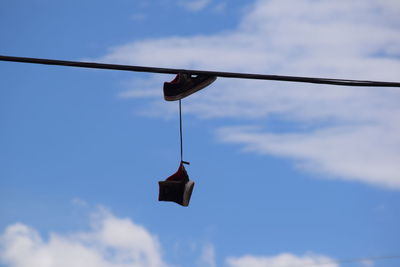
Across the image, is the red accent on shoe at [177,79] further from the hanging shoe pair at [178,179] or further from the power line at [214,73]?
the power line at [214,73]

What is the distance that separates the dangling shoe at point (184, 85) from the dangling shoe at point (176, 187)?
91 centimetres

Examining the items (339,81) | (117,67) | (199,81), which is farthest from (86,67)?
(339,81)

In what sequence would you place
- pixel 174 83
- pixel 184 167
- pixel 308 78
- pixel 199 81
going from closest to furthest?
pixel 308 78 → pixel 199 81 → pixel 174 83 → pixel 184 167

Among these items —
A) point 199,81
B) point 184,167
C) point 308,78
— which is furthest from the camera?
point 184,167

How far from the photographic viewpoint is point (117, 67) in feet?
17.9

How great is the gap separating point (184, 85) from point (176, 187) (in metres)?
1.28

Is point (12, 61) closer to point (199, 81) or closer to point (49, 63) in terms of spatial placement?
point (49, 63)

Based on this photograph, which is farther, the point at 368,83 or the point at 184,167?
the point at 184,167

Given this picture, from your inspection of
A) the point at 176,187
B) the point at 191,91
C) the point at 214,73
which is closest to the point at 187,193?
the point at 176,187

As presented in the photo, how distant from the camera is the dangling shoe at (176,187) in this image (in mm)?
7555

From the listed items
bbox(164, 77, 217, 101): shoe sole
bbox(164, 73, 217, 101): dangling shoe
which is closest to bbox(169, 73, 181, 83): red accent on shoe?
bbox(164, 73, 217, 101): dangling shoe

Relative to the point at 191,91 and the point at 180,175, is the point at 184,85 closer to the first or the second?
the point at 191,91

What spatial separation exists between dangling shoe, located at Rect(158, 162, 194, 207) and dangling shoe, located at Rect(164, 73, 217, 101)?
0.91 metres

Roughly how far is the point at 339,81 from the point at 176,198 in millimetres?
2776
